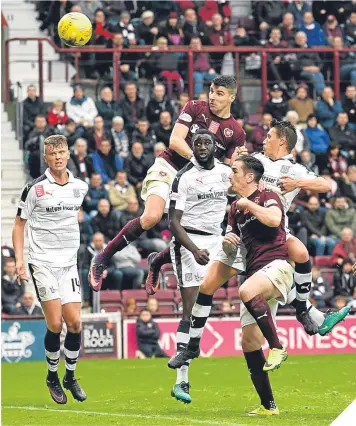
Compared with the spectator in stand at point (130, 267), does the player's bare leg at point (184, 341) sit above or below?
above

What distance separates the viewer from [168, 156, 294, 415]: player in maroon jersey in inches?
476

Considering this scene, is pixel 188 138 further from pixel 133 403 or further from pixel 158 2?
pixel 158 2

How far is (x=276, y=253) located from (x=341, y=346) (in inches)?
404

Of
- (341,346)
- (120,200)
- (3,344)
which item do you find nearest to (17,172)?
(120,200)

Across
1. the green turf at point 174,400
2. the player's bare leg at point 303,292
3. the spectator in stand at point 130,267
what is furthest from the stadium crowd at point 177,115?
the player's bare leg at point 303,292

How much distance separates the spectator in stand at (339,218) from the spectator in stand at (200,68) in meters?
3.86

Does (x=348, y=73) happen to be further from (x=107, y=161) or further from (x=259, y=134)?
(x=107, y=161)

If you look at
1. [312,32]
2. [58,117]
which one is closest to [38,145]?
[58,117]

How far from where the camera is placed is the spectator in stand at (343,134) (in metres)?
25.9

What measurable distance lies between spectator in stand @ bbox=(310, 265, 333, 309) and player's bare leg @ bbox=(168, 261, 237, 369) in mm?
9294

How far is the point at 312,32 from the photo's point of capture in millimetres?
27578

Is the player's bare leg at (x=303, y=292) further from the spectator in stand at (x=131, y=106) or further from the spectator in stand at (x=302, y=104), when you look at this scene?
the spectator in stand at (x=302, y=104)

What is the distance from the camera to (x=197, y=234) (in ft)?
45.1

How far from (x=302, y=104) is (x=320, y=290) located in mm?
4818
